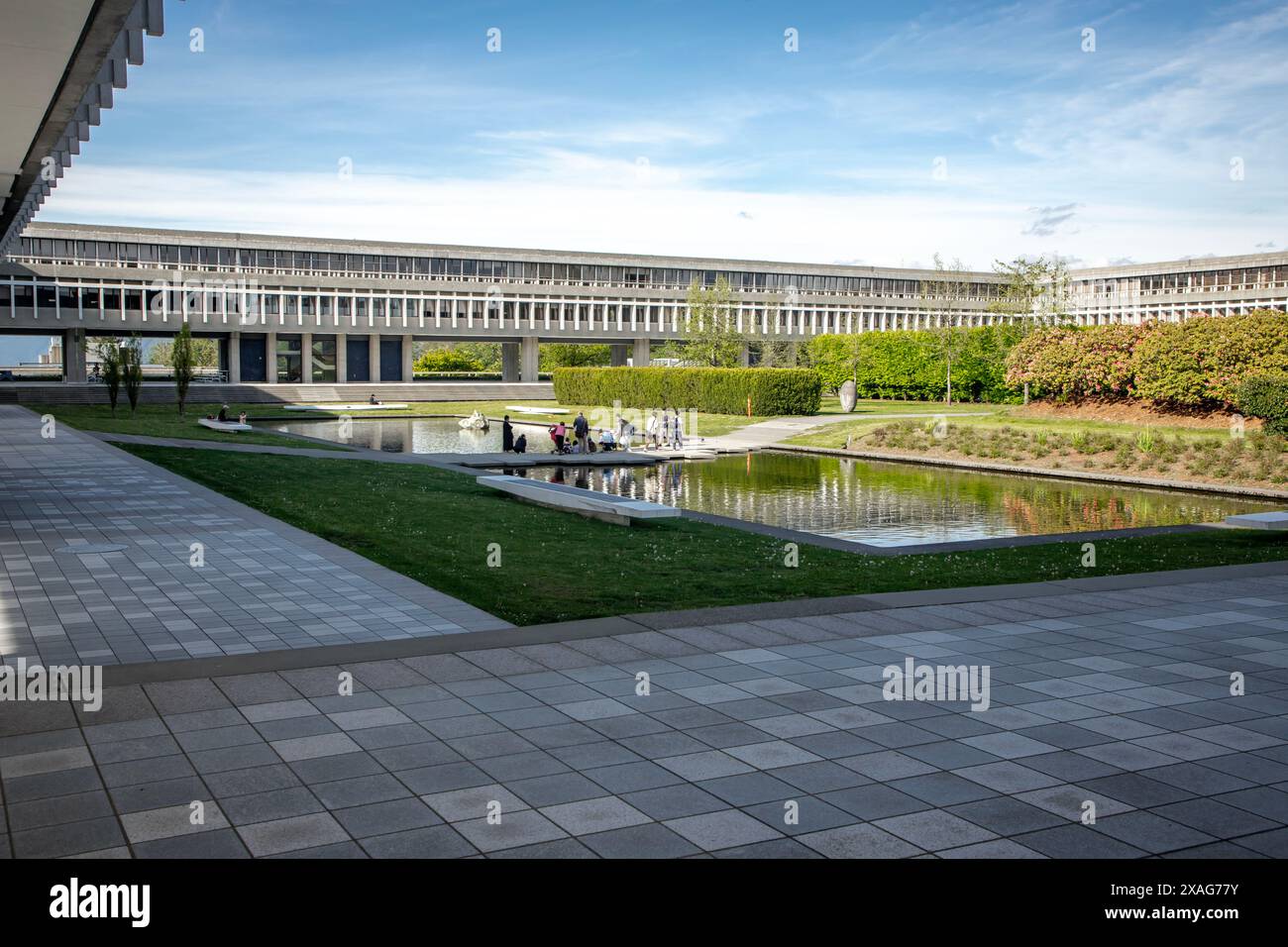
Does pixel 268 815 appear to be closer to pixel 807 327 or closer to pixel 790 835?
pixel 790 835

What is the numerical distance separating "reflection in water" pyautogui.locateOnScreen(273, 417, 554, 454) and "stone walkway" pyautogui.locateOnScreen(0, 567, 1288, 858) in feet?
84.3

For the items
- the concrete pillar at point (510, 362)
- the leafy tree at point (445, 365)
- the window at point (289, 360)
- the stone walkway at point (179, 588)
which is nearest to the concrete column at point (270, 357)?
the window at point (289, 360)

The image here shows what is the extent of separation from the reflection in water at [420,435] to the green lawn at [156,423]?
9.55 feet

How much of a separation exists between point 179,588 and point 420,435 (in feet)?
105

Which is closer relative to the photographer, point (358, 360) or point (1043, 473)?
point (1043, 473)

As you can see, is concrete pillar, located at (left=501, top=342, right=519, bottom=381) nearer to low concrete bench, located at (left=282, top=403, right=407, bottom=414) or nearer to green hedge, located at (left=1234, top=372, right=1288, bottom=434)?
low concrete bench, located at (left=282, top=403, right=407, bottom=414)

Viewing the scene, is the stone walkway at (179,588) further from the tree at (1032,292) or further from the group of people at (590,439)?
the tree at (1032,292)

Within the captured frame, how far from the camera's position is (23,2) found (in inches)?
332

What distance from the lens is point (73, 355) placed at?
241 feet

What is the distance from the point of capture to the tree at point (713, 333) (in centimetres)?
6712

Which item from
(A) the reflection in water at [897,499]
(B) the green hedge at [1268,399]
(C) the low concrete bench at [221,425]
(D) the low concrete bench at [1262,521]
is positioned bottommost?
(A) the reflection in water at [897,499]

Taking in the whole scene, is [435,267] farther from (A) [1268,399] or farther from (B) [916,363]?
(A) [1268,399]

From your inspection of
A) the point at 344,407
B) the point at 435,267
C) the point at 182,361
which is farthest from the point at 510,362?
the point at 182,361
